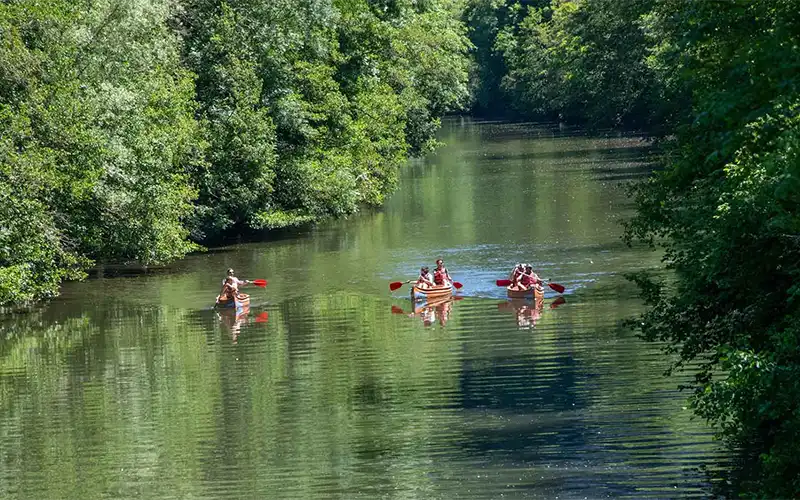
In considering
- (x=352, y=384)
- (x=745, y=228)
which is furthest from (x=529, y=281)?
(x=745, y=228)

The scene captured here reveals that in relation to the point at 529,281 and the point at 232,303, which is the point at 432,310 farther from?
the point at 232,303

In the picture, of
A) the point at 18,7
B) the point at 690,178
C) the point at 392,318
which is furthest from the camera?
the point at 18,7

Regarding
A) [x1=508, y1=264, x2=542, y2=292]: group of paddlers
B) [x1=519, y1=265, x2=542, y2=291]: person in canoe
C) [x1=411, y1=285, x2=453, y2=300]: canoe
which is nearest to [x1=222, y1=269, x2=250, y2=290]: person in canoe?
[x1=411, y1=285, x2=453, y2=300]: canoe

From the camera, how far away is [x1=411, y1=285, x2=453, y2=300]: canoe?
3253 cm

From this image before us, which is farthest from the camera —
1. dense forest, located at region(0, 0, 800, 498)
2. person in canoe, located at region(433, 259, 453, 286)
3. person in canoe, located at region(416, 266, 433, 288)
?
person in canoe, located at region(433, 259, 453, 286)

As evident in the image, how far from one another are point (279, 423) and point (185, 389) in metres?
4.08

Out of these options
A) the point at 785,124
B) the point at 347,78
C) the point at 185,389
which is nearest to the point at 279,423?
the point at 185,389

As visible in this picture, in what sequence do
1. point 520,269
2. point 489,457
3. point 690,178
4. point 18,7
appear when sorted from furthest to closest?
point 18,7 → point 520,269 → point 690,178 → point 489,457

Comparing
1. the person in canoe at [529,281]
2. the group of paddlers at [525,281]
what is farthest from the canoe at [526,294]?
the person in canoe at [529,281]

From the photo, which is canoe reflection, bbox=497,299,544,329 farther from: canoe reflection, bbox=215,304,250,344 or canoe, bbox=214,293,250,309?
canoe, bbox=214,293,250,309

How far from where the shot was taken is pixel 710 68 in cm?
1909

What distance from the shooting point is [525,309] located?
101 ft

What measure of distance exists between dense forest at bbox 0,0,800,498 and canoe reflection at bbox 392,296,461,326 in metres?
5.03

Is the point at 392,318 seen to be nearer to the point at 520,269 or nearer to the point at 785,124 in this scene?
the point at 520,269
